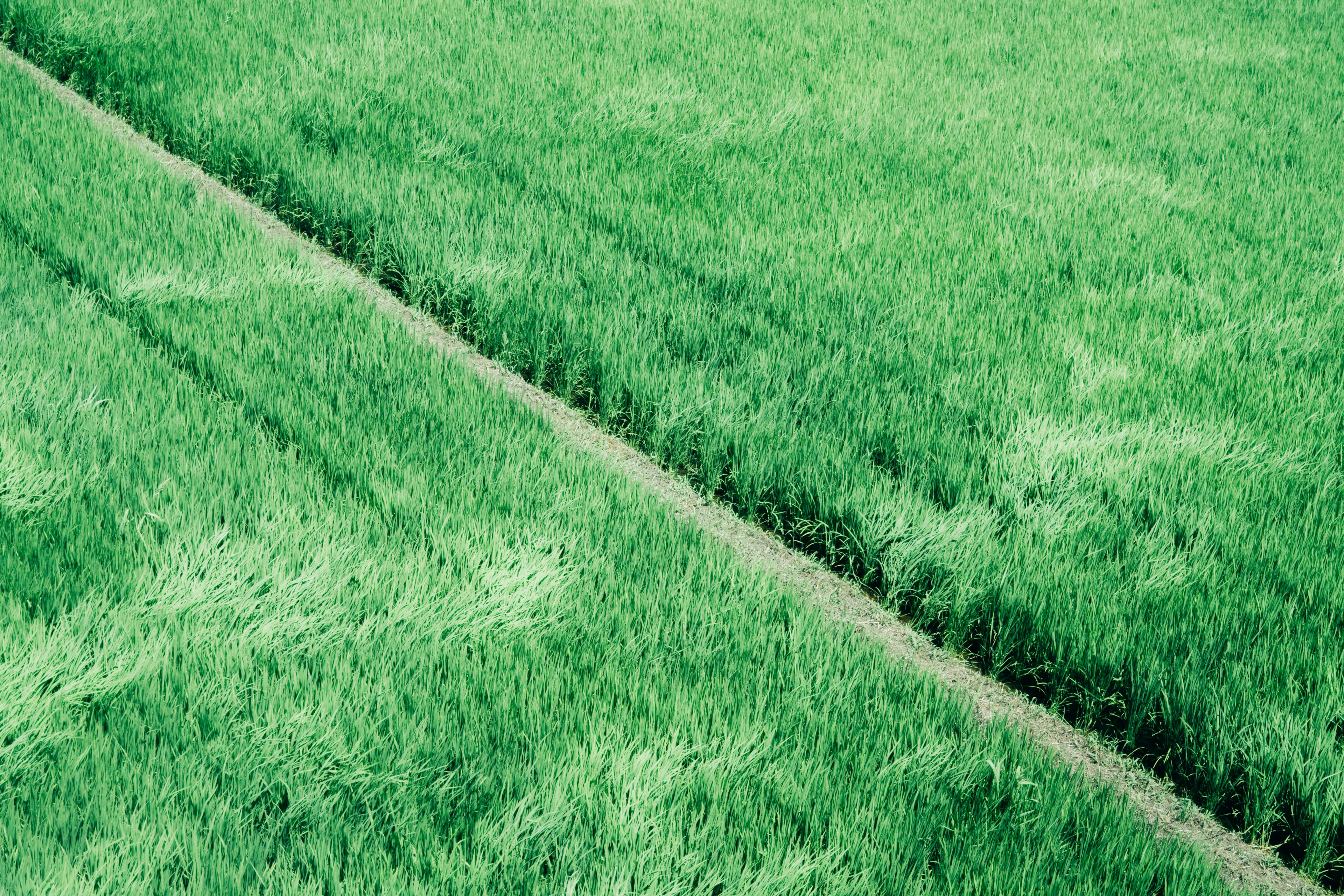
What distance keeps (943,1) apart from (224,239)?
17.5 ft

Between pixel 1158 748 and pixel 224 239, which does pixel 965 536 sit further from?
pixel 224 239

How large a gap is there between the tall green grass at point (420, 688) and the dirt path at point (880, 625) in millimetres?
168

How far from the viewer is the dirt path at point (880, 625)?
1.84 m

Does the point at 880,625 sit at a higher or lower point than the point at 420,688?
lower

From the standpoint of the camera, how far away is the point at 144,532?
2170 mm

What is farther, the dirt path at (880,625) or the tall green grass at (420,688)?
the dirt path at (880,625)

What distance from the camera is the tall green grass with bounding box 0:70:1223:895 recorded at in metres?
1.59

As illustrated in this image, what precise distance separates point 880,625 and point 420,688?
1.06 metres

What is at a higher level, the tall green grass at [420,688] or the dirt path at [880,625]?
the tall green grass at [420,688]

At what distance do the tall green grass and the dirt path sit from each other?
0.17 m

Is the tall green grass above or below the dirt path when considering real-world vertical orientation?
above

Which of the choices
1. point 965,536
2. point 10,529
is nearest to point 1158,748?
point 965,536

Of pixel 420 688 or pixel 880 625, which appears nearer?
pixel 420 688

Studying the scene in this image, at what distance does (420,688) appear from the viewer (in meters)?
1.87
